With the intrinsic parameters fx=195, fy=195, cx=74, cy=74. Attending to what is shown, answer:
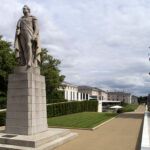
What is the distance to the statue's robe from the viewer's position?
971 cm

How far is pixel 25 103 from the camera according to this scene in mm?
8969

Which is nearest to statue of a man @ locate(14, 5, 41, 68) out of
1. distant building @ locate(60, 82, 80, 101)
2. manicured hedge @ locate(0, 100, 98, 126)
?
manicured hedge @ locate(0, 100, 98, 126)

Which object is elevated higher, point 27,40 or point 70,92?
point 27,40

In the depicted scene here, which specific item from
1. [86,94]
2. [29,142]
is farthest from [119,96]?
[29,142]

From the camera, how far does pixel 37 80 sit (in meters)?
9.57

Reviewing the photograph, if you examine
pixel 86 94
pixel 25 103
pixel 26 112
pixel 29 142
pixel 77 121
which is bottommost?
pixel 86 94

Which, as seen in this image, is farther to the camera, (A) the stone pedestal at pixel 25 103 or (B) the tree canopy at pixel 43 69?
(B) the tree canopy at pixel 43 69

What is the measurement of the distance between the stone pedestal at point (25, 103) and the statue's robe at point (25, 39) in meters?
0.65

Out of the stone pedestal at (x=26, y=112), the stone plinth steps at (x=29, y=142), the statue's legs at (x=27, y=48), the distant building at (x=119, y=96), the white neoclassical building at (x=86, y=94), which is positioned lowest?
the distant building at (x=119, y=96)

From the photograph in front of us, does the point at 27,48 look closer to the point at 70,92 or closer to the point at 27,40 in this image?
the point at 27,40

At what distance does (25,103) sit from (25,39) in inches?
126

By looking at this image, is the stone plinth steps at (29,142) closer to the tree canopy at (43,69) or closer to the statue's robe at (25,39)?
the statue's robe at (25,39)

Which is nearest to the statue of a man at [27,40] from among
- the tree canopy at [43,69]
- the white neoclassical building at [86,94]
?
the tree canopy at [43,69]

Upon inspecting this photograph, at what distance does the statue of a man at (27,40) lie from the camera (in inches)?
380
